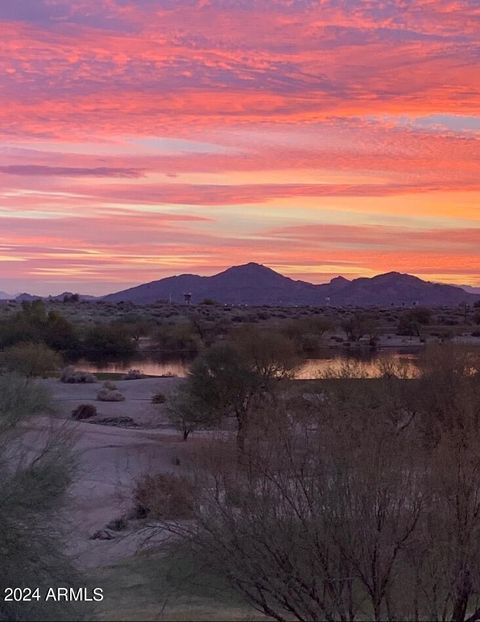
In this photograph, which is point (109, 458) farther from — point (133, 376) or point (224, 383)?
point (133, 376)

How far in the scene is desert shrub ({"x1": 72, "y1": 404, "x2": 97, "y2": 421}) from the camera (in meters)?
44.6

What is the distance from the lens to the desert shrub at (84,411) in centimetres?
4459

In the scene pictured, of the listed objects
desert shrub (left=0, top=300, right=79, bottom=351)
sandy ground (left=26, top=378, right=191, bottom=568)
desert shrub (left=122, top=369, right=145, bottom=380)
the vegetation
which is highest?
desert shrub (left=0, top=300, right=79, bottom=351)

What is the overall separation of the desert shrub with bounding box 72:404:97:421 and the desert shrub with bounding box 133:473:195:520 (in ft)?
61.5

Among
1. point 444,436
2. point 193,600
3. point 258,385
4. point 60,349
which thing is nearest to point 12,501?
point 193,600

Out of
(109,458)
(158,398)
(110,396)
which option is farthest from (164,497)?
(110,396)

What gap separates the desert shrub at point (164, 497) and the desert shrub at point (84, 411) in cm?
1873

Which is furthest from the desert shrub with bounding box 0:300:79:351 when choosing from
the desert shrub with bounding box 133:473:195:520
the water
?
the desert shrub with bounding box 133:473:195:520

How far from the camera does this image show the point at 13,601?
14.6 m

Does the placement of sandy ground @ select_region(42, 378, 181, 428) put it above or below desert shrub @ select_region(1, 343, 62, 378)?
below

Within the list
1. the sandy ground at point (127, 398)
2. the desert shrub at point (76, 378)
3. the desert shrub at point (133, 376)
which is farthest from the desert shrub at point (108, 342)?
the sandy ground at point (127, 398)

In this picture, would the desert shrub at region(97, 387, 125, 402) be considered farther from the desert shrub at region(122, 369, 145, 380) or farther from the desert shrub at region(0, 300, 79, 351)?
the desert shrub at region(0, 300, 79, 351)

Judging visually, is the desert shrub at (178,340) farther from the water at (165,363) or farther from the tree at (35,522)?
the tree at (35,522)

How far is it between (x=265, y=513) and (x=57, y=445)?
589cm
